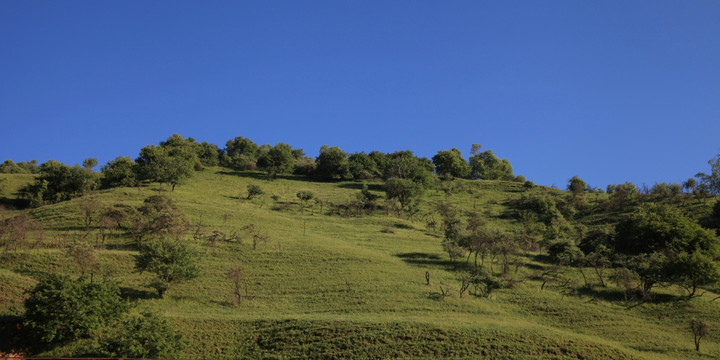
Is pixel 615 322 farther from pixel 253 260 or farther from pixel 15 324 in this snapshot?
pixel 15 324

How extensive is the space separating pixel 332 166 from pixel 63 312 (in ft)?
293

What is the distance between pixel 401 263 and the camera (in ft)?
179

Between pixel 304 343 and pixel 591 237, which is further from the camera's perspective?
pixel 591 237

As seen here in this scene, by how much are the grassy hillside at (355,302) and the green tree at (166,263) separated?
54.2 inches

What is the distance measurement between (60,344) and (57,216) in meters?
36.5

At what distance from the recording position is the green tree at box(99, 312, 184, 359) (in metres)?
30.2

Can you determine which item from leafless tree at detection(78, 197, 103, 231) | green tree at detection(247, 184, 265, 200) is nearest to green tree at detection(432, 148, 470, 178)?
green tree at detection(247, 184, 265, 200)

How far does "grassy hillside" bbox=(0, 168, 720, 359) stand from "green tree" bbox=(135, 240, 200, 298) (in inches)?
→ 54.2

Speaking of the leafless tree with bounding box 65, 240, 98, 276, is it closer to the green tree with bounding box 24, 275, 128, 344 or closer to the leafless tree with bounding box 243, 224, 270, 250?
the green tree with bounding box 24, 275, 128, 344

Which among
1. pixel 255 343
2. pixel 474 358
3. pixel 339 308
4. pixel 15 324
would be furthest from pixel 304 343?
pixel 15 324

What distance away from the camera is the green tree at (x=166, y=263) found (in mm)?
43081

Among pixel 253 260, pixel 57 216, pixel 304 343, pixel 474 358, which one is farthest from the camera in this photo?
pixel 57 216

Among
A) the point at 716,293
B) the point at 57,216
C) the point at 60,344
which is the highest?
the point at 57,216

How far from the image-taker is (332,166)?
120 metres
